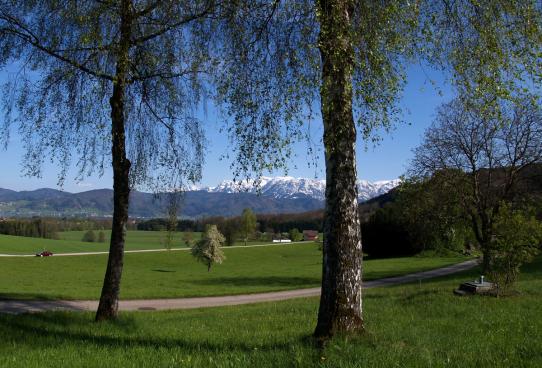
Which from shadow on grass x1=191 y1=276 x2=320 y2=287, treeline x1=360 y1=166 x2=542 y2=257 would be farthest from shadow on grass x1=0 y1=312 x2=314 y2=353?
shadow on grass x1=191 y1=276 x2=320 y2=287

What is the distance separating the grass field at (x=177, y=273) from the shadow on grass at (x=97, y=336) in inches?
612

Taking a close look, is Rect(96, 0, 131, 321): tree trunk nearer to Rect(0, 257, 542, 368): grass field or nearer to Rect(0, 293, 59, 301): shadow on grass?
Rect(0, 257, 542, 368): grass field

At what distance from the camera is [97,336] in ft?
31.1

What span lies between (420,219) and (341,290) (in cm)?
2249

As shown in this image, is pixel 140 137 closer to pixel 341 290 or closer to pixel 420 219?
pixel 341 290

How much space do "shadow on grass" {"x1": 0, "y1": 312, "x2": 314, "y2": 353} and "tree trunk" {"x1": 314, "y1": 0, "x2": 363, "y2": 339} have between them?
0.64 meters

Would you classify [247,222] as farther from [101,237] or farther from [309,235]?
[101,237]

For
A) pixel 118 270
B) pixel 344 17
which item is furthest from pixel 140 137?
pixel 344 17

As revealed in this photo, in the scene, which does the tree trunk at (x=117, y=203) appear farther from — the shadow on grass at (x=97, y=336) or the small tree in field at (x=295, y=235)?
the small tree in field at (x=295, y=235)

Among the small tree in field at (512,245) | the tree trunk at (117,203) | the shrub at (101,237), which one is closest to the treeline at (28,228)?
the shrub at (101,237)

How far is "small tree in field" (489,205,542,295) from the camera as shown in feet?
53.0

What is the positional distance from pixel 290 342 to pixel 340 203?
2.35 m

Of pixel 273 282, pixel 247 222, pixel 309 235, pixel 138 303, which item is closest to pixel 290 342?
pixel 138 303

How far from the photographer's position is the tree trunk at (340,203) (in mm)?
7004
